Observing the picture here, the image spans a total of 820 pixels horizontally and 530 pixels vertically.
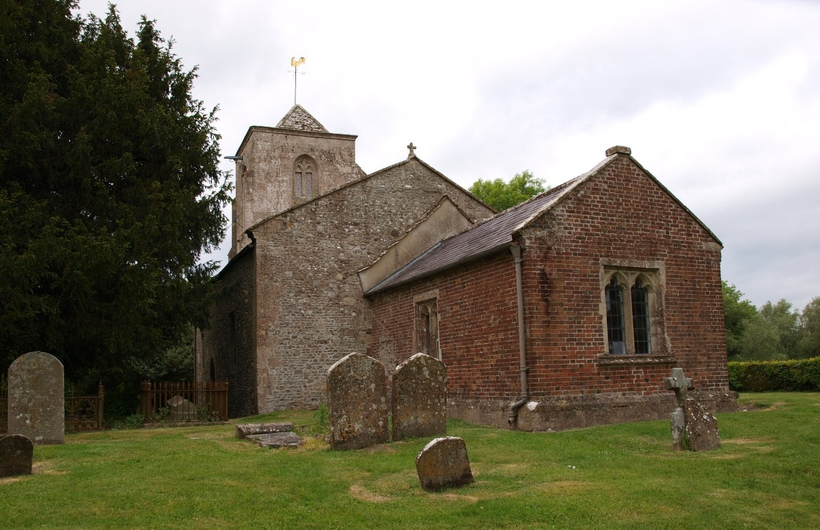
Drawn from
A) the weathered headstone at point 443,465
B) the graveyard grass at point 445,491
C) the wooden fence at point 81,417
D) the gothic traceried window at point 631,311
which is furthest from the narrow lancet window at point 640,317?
the wooden fence at point 81,417

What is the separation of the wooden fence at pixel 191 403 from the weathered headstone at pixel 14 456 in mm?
9431

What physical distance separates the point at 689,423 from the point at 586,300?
401cm

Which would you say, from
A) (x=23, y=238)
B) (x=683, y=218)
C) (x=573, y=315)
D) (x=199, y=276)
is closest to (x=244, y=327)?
(x=199, y=276)

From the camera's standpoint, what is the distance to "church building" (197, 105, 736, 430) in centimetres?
1320

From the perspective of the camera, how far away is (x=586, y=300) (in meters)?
13.6

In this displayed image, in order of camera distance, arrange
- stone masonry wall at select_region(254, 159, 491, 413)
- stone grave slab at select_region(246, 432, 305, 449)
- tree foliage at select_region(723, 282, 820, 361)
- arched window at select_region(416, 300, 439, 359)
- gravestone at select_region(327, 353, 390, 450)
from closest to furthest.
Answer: gravestone at select_region(327, 353, 390, 450) < stone grave slab at select_region(246, 432, 305, 449) < arched window at select_region(416, 300, 439, 359) < stone masonry wall at select_region(254, 159, 491, 413) < tree foliage at select_region(723, 282, 820, 361)

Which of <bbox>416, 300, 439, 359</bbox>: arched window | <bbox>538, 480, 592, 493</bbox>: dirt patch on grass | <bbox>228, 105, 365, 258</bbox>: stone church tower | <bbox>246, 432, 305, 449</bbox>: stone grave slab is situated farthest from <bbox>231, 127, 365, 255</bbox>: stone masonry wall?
<bbox>538, 480, 592, 493</bbox>: dirt patch on grass

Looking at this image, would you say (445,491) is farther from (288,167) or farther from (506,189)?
(506,189)

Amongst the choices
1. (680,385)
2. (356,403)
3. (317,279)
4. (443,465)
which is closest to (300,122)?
(317,279)

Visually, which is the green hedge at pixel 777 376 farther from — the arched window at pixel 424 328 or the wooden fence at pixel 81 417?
the wooden fence at pixel 81 417

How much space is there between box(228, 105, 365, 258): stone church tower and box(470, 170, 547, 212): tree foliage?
46.6 ft

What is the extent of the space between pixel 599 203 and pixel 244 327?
12.4 meters

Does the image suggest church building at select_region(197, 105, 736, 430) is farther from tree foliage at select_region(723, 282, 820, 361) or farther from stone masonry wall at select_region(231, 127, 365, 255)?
tree foliage at select_region(723, 282, 820, 361)

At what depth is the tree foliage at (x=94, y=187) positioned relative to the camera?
47.4 feet
